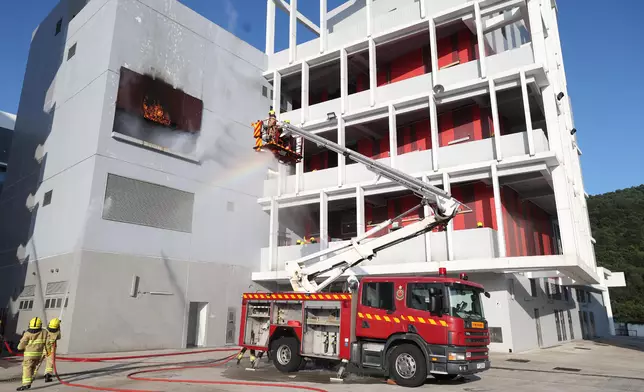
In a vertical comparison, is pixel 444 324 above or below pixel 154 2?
below

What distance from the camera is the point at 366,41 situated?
23.4 metres

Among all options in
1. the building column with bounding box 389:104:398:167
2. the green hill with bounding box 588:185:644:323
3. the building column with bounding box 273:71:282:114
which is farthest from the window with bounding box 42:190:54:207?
the green hill with bounding box 588:185:644:323

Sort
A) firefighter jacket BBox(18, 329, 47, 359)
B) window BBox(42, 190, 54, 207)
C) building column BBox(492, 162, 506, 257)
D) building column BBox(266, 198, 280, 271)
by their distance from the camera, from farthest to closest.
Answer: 1. building column BBox(266, 198, 280, 271)
2. window BBox(42, 190, 54, 207)
3. building column BBox(492, 162, 506, 257)
4. firefighter jacket BBox(18, 329, 47, 359)

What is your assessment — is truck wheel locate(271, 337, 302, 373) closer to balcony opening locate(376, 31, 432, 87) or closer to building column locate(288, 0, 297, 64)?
balcony opening locate(376, 31, 432, 87)

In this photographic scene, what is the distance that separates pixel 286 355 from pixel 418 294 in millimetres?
4276

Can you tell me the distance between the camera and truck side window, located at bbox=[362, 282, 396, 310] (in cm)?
1105

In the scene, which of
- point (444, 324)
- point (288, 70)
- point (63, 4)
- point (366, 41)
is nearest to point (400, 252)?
point (444, 324)

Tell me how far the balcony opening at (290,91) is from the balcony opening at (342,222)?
722 cm

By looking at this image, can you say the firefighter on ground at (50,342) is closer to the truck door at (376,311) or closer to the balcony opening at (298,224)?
the truck door at (376,311)

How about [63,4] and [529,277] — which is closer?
[529,277]

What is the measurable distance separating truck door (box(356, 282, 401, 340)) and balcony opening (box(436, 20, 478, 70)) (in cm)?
1505

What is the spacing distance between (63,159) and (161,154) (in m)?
4.46

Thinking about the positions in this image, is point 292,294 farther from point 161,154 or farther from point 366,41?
point 366,41

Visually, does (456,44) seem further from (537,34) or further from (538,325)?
(538,325)
